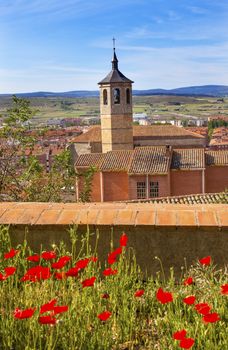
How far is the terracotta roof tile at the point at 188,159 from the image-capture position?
24594 millimetres

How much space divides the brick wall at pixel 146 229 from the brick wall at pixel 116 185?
2181 cm

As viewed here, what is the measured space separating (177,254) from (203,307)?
1.03m

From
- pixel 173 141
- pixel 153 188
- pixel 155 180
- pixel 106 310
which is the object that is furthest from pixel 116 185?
pixel 106 310

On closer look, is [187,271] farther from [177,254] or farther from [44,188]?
[44,188]

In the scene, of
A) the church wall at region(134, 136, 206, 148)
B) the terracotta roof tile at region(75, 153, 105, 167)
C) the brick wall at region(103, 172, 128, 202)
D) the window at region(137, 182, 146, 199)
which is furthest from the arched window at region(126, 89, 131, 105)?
the window at region(137, 182, 146, 199)

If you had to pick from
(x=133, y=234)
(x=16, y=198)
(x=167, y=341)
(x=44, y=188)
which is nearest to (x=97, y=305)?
(x=167, y=341)

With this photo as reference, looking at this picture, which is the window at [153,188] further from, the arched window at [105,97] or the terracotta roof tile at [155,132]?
the terracotta roof tile at [155,132]

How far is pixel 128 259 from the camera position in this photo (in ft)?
9.83

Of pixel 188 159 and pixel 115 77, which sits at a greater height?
pixel 115 77

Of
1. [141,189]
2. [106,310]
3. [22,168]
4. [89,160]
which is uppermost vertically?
[106,310]

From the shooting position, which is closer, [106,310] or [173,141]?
[106,310]

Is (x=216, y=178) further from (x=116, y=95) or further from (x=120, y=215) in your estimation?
(x=120, y=215)

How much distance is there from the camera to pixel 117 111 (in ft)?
121

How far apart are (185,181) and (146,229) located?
2200 cm
